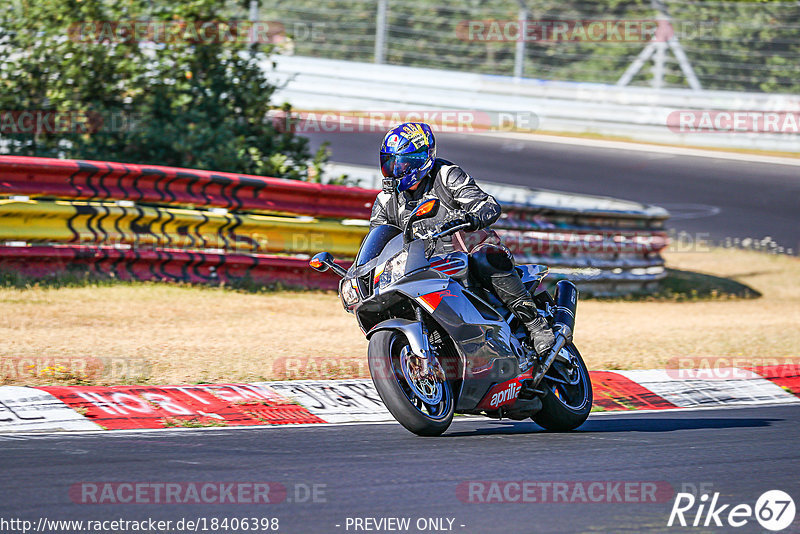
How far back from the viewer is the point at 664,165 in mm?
21797

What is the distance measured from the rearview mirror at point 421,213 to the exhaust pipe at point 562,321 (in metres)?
1.18

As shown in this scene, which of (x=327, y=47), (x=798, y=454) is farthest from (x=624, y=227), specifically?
(x=327, y=47)

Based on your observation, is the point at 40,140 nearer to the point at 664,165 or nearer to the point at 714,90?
the point at 664,165

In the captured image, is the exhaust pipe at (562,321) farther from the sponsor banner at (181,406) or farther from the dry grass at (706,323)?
the dry grass at (706,323)

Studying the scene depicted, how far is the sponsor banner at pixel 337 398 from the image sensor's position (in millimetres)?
7023

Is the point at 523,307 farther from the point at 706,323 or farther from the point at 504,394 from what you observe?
the point at 706,323

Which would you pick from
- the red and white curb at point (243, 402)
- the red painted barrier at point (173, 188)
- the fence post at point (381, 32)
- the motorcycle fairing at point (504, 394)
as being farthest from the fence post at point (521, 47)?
the motorcycle fairing at point (504, 394)

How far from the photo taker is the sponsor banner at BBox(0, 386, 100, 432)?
6.07 m

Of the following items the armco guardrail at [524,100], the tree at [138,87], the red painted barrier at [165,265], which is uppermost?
the armco guardrail at [524,100]

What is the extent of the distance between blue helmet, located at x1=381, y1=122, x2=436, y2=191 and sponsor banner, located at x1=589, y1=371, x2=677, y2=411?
8.49ft

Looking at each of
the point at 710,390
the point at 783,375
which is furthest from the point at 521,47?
the point at 710,390

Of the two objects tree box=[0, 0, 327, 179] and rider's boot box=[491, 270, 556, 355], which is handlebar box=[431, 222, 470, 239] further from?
tree box=[0, 0, 327, 179]

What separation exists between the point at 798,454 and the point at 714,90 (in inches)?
758

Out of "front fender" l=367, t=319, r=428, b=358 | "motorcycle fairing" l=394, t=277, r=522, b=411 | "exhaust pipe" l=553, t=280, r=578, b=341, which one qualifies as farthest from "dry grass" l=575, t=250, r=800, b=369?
"front fender" l=367, t=319, r=428, b=358
